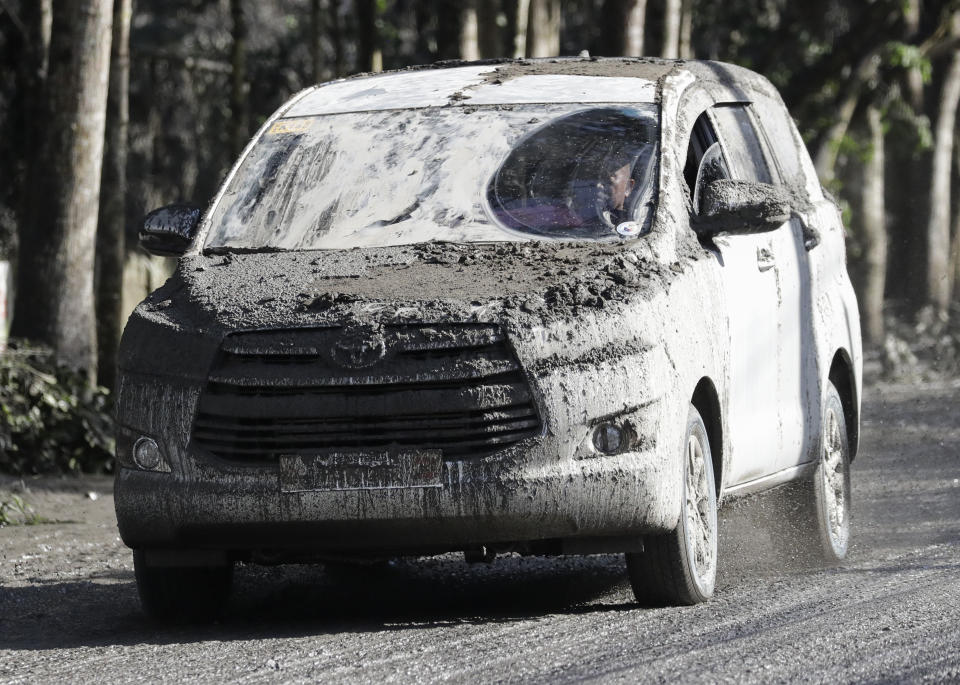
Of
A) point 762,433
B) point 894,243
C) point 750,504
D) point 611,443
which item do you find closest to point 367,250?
point 611,443

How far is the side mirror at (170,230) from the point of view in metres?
7.33

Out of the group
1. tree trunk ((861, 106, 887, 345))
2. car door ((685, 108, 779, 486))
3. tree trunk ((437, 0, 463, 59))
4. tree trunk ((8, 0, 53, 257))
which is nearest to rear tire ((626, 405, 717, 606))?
car door ((685, 108, 779, 486))

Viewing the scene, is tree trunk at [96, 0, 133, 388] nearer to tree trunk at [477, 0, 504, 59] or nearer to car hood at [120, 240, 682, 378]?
tree trunk at [477, 0, 504, 59]

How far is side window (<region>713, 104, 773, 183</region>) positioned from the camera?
7871 millimetres

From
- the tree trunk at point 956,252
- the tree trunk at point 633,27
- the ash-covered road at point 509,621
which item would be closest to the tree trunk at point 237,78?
the tree trunk at point 633,27

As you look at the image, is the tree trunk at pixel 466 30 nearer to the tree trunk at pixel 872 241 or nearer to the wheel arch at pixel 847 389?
the wheel arch at pixel 847 389

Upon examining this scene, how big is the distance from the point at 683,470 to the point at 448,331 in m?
1.01

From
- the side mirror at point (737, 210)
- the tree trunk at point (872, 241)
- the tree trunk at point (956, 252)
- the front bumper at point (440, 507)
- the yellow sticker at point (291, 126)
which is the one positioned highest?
the yellow sticker at point (291, 126)

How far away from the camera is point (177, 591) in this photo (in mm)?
6770

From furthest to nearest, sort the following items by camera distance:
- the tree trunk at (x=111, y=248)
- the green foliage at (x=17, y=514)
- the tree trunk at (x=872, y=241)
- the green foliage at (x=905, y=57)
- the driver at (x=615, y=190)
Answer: the tree trunk at (x=872, y=241) → the green foliage at (x=905, y=57) → the tree trunk at (x=111, y=248) → the green foliage at (x=17, y=514) → the driver at (x=615, y=190)

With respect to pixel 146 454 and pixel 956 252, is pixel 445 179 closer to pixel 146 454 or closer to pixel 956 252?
pixel 146 454

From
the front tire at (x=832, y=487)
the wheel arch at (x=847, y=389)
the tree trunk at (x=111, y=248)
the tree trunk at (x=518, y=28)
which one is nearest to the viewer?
the front tire at (x=832, y=487)

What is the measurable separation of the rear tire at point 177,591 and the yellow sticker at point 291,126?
6.37ft

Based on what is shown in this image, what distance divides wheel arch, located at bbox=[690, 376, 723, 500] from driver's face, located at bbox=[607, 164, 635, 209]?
782 mm
